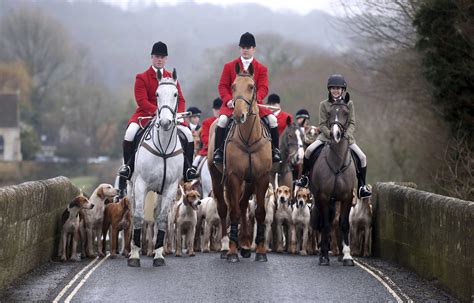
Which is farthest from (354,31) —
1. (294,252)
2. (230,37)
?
(230,37)

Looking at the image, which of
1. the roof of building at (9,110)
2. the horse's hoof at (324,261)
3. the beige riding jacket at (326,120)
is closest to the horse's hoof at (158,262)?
the horse's hoof at (324,261)

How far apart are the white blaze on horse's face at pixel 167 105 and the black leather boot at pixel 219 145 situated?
1.40 m

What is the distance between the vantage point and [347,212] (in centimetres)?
1706

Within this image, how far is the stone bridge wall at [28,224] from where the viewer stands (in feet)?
45.0

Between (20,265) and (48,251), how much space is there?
235 cm

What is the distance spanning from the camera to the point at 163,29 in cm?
17762

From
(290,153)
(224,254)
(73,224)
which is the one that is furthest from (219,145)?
(290,153)

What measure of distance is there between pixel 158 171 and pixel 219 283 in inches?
120

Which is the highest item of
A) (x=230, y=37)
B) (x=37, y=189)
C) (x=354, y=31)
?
(x=230, y=37)

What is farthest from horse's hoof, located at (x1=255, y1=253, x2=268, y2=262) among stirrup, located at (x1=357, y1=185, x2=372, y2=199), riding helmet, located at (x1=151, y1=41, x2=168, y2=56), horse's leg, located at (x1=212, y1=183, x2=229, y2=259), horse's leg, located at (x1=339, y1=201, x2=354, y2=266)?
riding helmet, located at (x1=151, y1=41, x2=168, y2=56)

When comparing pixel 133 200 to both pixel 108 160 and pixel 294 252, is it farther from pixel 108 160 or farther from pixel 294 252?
pixel 108 160

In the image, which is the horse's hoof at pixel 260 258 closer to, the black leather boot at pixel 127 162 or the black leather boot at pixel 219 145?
the black leather boot at pixel 219 145

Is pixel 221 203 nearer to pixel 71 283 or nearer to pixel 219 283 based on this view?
pixel 219 283

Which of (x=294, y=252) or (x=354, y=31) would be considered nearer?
(x=294, y=252)
